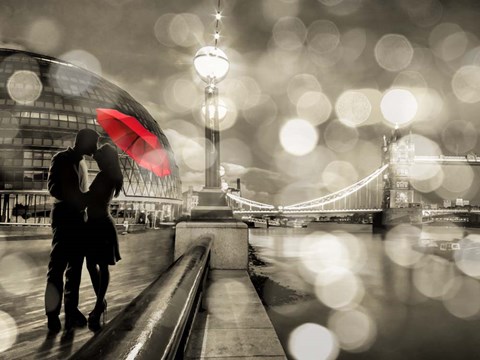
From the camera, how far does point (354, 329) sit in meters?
5.44

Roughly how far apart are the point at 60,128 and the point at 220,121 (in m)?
47.2

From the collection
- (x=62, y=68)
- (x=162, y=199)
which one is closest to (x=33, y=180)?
(x=162, y=199)

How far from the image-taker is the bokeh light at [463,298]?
6824 mm

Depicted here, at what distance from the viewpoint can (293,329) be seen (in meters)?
5.06

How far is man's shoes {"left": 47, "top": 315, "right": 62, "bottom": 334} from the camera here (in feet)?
11.1

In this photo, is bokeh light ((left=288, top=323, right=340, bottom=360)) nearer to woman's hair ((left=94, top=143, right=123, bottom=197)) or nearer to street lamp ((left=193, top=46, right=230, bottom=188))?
woman's hair ((left=94, top=143, right=123, bottom=197))

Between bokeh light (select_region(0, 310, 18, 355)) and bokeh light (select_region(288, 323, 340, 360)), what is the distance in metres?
3.16

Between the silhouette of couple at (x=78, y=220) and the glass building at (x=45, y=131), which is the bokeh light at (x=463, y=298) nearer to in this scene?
the silhouette of couple at (x=78, y=220)

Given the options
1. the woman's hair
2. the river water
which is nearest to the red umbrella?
the woman's hair

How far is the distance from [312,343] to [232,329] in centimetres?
218

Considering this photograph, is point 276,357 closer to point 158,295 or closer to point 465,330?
point 158,295

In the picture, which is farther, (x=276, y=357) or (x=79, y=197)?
(x=79, y=197)

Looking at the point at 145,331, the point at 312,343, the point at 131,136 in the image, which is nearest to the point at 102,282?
the point at 131,136

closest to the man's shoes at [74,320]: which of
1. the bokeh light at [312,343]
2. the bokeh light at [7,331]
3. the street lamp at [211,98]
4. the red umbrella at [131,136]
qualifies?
the bokeh light at [7,331]
